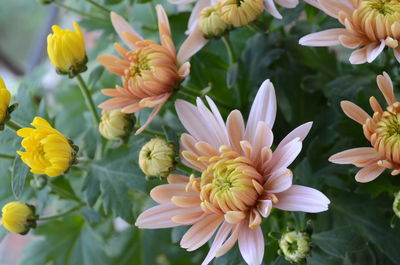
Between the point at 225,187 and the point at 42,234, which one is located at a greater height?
the point at 225,187

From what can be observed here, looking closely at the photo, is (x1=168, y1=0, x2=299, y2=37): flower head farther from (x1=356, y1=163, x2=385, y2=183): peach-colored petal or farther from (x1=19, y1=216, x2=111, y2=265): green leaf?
(x1=19, y1=216, x2=111, y2=265): green leaf

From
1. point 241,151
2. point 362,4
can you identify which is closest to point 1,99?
point 241,151

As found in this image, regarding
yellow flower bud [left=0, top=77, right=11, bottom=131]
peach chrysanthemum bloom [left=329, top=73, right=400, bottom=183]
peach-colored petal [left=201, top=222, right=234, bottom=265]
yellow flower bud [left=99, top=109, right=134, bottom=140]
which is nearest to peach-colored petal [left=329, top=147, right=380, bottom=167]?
peach chrysanthemum bloom [left=329, top=73, right=400, bottom=183]

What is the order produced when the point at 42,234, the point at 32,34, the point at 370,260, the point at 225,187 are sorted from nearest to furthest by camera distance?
the point at 225,187 → the point at 370,260 → the point at 42,234 → the point at 32,34

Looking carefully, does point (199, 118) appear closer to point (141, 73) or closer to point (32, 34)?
point (141, 73)

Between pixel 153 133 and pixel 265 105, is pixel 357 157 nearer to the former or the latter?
pixel 265 105

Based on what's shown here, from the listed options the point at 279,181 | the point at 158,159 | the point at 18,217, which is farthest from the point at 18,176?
the point at 279,181
